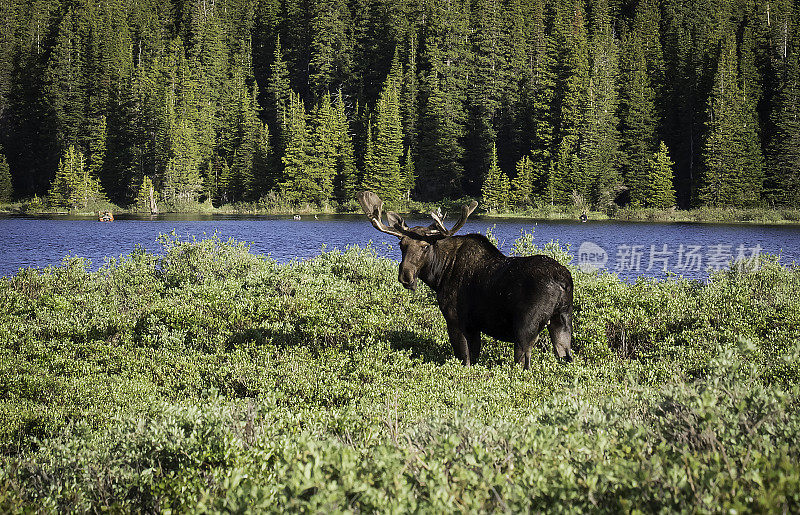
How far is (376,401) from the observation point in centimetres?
685

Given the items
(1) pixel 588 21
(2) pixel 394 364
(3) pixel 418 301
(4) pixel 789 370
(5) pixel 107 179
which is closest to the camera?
(4) pixel 789 370

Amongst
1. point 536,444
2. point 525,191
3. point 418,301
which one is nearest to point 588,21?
point 525,191

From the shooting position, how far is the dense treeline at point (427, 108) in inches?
2655

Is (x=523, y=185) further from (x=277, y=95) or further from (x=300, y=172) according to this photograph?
(x=277, y=95)

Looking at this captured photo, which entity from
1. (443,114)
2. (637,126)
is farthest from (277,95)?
(637,126)

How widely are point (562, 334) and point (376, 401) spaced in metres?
2.72

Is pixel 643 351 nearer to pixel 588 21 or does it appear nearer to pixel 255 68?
pixel 588 21

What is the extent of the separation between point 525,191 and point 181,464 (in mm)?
65370

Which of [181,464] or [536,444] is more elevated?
[536,444]

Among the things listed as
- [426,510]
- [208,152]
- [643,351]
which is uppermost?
[208,152]

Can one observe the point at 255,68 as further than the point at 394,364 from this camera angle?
Yes

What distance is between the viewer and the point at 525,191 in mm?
68125

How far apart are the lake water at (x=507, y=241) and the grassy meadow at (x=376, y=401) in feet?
30.7

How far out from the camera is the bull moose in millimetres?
7918
